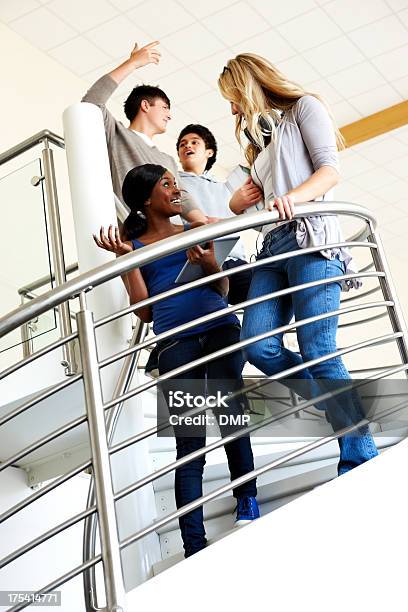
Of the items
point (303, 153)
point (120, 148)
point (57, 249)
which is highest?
point (120, 148)

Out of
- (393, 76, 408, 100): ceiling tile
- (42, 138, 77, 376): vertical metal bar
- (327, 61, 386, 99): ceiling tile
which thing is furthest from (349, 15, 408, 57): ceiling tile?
(42, 138, 77, 376): vertical metal bar

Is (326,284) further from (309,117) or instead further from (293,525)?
(293,525)

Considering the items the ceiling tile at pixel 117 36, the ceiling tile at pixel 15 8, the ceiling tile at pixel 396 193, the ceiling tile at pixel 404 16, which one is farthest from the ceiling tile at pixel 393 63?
the ceiling tile at pixel 15 8

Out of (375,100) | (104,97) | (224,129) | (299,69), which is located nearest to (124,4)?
(299,69)

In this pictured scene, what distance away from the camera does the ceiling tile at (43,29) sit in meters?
5.91

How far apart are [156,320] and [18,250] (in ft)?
3.74

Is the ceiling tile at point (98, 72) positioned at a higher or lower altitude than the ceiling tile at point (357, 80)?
higher

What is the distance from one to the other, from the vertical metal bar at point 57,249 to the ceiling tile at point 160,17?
266cm

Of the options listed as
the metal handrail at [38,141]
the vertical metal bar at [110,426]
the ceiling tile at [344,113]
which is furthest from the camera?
the ceiling tile at [344,113]

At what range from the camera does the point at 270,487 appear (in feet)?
8.45

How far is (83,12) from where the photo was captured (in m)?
5.93

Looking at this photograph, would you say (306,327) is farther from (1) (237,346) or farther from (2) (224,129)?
(2) (224,129)

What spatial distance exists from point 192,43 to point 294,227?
162 inches

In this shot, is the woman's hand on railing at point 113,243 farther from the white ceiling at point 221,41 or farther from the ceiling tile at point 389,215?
the ceiling tile at point 389,215
